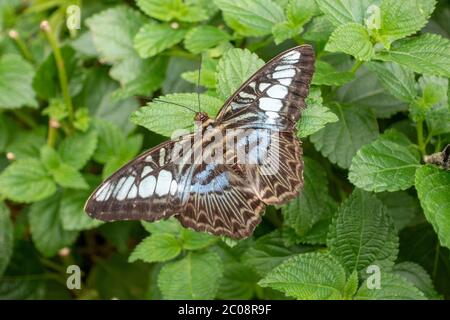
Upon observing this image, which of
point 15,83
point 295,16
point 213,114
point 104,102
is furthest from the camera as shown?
point 104,102

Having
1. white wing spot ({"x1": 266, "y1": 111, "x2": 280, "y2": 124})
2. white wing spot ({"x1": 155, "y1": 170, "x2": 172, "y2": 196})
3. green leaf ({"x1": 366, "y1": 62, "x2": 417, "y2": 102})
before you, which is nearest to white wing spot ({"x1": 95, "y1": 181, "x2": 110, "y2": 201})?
white wing spot ({"x1": 155, "y1": 170, "x2": 172, "y2": 196})

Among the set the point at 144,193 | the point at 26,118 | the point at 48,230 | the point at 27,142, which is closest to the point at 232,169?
the point at 144,193

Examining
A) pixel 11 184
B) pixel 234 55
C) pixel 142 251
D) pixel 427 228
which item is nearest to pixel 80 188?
pixel 11 184

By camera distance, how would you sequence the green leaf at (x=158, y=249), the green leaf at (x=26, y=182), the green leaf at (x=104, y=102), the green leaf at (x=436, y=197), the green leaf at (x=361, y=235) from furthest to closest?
the green leaf at (x=104, y=102) → the green leaf at (x=26, y=182) → the green leaf at (x=158, y=249) → the green leaf at (x=361, y=235) → the green leaf at (x=436, y=197)

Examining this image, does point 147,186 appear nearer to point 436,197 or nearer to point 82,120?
point 436,197

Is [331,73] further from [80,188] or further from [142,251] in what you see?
[80,188]

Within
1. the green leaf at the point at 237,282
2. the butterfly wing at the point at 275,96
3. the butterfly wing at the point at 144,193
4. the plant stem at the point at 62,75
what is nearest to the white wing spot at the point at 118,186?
the butterfly wing at the point at 144,193

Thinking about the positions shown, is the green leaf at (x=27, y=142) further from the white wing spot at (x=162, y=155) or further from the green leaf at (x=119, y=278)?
the white wing spot at (x=162, y=155)
